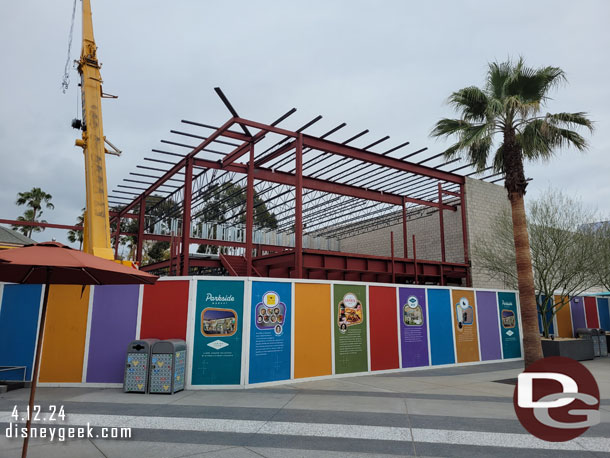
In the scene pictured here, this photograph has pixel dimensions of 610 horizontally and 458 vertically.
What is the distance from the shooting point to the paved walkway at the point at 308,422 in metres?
5.29

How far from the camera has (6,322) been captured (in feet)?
32.1

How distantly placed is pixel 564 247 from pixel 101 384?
55.6 ft

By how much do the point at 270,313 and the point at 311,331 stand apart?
1.37 m

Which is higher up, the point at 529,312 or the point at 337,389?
the point at 529,312

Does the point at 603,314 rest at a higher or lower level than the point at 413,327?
higher

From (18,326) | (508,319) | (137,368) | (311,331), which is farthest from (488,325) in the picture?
(18,326)

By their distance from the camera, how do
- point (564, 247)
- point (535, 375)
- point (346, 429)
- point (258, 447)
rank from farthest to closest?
point (564, 247) → point (535, 375) → point (346, 429) → point (258, 447)

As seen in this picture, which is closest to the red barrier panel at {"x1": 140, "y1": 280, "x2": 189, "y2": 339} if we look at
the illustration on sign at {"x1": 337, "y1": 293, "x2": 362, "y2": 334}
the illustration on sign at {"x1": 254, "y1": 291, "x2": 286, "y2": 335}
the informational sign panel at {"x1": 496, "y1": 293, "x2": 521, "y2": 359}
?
the illustration on sign at {"x1": 254, "y1": 291, "x2": 286, "y2": 335}

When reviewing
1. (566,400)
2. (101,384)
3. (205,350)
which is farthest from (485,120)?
(101,384)

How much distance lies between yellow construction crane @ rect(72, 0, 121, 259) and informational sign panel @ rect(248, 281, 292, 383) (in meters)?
4.39

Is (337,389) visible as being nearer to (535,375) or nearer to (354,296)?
(354,296)

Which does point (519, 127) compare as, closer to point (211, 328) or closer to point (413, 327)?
point (413, 327)

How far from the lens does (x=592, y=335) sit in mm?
17562

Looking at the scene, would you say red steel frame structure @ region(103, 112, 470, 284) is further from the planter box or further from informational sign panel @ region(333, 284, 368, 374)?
the planter box
